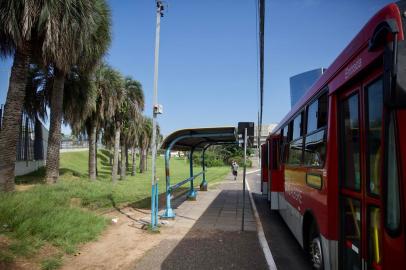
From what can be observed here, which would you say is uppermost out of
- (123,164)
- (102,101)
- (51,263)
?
(102,101)

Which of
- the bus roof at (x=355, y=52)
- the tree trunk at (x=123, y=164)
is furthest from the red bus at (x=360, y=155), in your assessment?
the tree trunk at (x=123, y=164)

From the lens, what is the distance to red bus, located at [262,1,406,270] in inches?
97.7

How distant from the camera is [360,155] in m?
3.51

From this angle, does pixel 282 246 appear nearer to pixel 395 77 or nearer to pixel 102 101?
pixel 395 77

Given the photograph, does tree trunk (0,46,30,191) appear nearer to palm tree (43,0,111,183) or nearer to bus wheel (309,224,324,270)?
palm tree (43,0,111,183)

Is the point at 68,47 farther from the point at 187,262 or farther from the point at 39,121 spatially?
the point at 187,262

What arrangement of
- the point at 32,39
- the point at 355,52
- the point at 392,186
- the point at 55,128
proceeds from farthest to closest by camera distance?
the point at 55,128 < the point at 32,39 < the point at 355,52 < the point at 392,186

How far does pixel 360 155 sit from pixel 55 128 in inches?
575

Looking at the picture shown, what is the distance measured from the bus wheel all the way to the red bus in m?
0.01

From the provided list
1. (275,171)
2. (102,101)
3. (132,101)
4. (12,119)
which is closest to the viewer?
(275,171)

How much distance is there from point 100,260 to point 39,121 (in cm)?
1589

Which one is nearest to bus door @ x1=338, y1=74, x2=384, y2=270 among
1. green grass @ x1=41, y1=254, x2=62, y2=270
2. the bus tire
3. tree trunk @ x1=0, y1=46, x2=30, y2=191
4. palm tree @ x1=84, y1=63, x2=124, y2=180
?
the bus tire

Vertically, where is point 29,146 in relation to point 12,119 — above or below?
below

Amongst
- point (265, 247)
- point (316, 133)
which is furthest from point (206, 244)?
point (316, 133)
